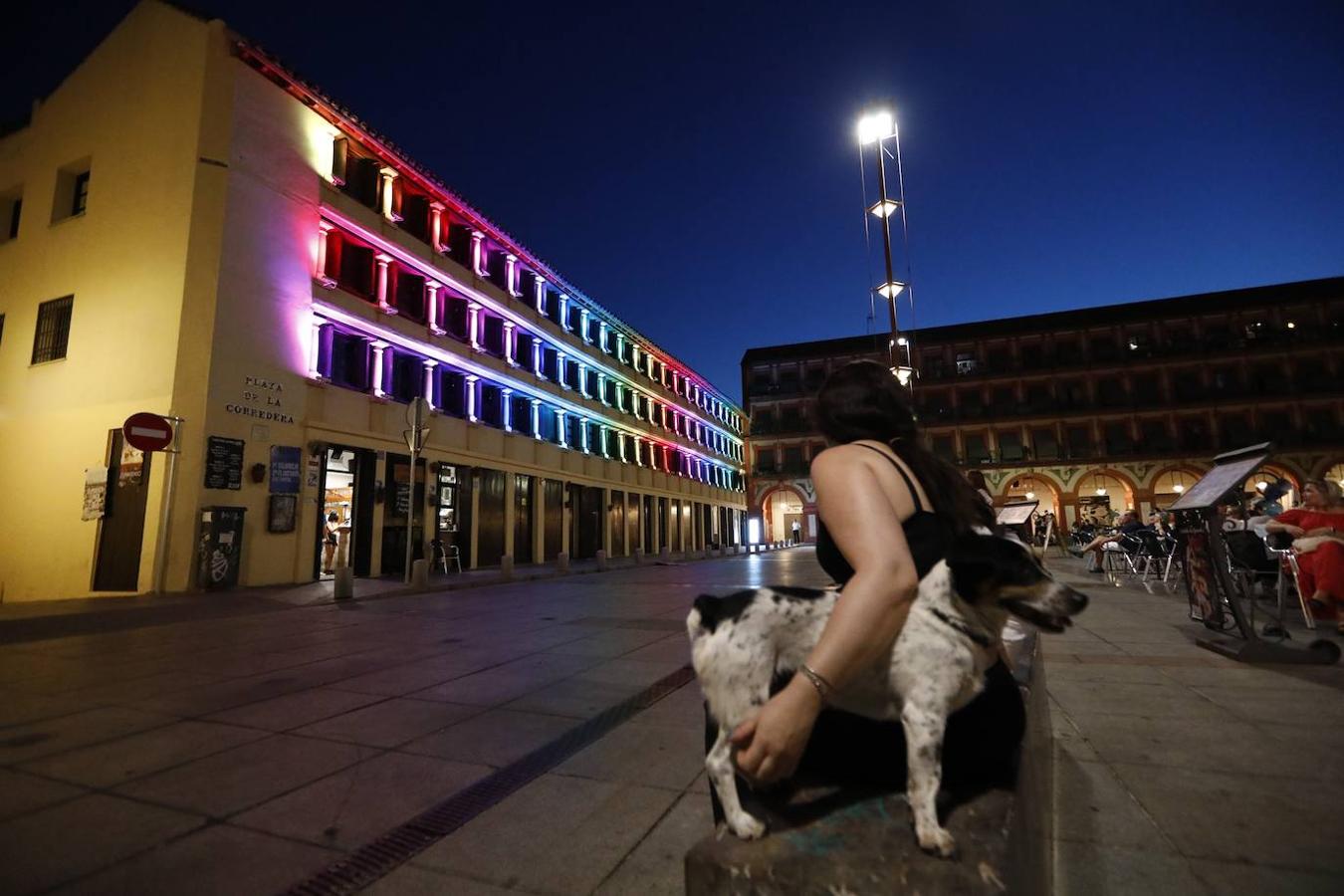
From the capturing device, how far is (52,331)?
49.0 feet

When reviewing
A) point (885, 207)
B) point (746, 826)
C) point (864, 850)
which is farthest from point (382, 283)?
point (864, 850)

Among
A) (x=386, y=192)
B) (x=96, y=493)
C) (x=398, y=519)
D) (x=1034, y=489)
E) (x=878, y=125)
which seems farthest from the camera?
(x=1034, y=489)

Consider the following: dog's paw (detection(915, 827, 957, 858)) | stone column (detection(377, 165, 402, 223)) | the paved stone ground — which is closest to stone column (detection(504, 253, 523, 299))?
stone column (detection(377, 165, 402, 223))

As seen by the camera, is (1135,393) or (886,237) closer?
(886,237)

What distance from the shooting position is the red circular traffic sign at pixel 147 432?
10.4 meters

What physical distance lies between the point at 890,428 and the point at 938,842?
926 millimetres

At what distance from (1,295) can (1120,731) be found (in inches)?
967

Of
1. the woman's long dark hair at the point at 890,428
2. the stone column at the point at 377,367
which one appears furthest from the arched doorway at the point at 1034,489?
the woman's long dark hair at the point at 890,428

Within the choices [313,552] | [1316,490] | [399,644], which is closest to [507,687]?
[399,644]

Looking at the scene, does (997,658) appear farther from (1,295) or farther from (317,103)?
(1,295)

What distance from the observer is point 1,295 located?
16.2 metres

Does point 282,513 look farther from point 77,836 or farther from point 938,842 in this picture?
point 938,842

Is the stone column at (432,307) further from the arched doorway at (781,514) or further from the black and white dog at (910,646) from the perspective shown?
the arched doorway at (781,514)

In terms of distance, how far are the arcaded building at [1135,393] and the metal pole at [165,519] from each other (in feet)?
111
